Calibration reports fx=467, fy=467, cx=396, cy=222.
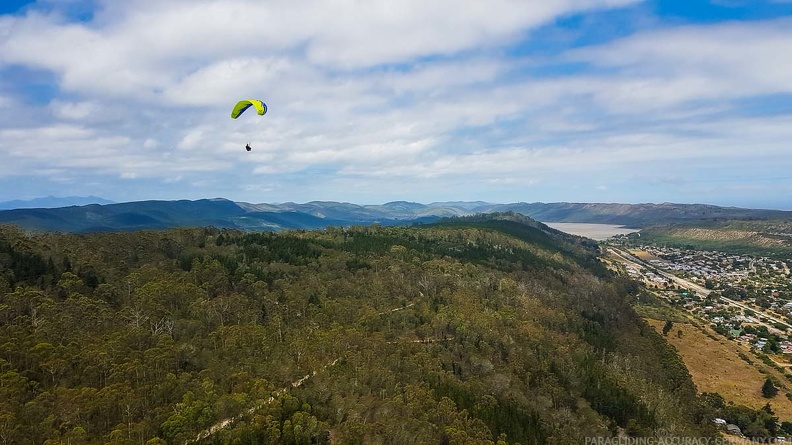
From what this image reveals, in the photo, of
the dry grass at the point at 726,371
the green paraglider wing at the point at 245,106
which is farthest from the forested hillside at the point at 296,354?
the green paraglider wing at the point at 245,106

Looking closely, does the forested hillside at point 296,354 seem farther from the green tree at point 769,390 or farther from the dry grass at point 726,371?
the green tree at point 769,390

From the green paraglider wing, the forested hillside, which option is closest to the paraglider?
the green paraglider wing

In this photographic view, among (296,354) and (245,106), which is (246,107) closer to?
(245,106)

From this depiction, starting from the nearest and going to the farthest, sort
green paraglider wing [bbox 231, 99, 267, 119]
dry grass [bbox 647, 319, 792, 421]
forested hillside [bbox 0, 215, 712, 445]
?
forested hillside [bbox 0, 215, 712, 445]
green paraglider wing [bbox 231, 99, 267, 119]
dry grass [bbox 647, 319, 792, 421]

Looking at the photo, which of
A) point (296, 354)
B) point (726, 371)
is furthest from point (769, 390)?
point (296, 354)

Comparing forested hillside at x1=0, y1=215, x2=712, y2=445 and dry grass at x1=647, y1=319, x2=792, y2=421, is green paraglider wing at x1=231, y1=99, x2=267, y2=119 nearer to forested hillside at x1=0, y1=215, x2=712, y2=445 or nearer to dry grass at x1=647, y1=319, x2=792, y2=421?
forested hillside at x1=0, y1=215, x2=712, y2=445

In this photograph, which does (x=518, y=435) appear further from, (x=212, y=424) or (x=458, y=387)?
(x=212, y=424)
